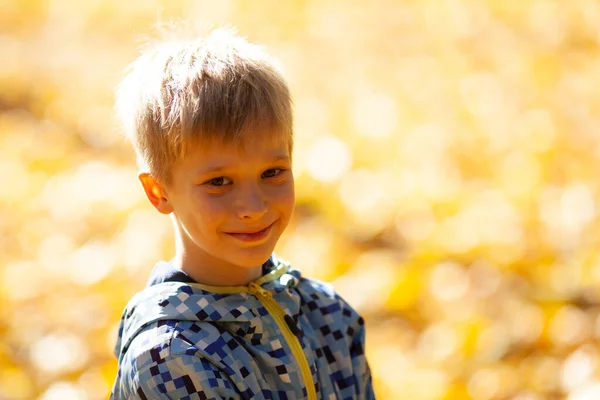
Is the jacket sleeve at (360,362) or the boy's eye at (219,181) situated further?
the jacket sleeve at (360,362)

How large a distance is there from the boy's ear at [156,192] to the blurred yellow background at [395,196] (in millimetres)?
711

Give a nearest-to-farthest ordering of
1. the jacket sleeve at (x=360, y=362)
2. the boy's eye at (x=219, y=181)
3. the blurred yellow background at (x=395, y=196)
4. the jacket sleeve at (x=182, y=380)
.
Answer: the jacket sleeve at (x=182, y=380)
the boy's eye at (x=219, y=181)
the jacket sleeve at (x=360, y=362)
the blurred yellow background at (x=395, y=196)

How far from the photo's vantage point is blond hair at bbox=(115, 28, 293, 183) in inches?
72.6

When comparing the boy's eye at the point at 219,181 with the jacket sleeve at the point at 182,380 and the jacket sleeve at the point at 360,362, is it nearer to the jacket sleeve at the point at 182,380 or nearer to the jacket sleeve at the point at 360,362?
the jacket sleeve at the point at 182,380

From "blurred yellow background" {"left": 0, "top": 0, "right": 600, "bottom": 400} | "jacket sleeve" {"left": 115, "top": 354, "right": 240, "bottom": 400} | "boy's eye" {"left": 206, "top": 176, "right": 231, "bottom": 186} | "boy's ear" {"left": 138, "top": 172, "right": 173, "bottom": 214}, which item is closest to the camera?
"jacket sleeve" {"left": 115, "top": 354, "right": 240, "bottom": 400}

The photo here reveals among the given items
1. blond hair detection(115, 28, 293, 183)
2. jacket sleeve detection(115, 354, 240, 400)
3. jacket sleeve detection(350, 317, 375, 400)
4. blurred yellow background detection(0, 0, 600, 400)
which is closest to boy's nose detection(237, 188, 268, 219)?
blond hair detection(115, 28, 293, 183)

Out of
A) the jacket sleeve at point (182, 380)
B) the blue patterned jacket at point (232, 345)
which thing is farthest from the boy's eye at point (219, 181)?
the jacket sleeve at point (182, 380)

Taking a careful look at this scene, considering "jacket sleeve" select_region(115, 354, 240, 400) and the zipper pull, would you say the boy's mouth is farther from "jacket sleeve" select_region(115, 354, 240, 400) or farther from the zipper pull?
"jacket sleeve" select_region(115, 354, 240, 400)

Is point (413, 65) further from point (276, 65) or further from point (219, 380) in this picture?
point (219, 380)

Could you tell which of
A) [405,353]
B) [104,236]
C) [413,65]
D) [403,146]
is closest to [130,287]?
[104,236]

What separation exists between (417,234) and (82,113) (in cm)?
250

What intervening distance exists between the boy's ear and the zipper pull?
244 millimetres

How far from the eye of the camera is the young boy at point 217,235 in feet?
5.85

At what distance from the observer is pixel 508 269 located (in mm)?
3727
